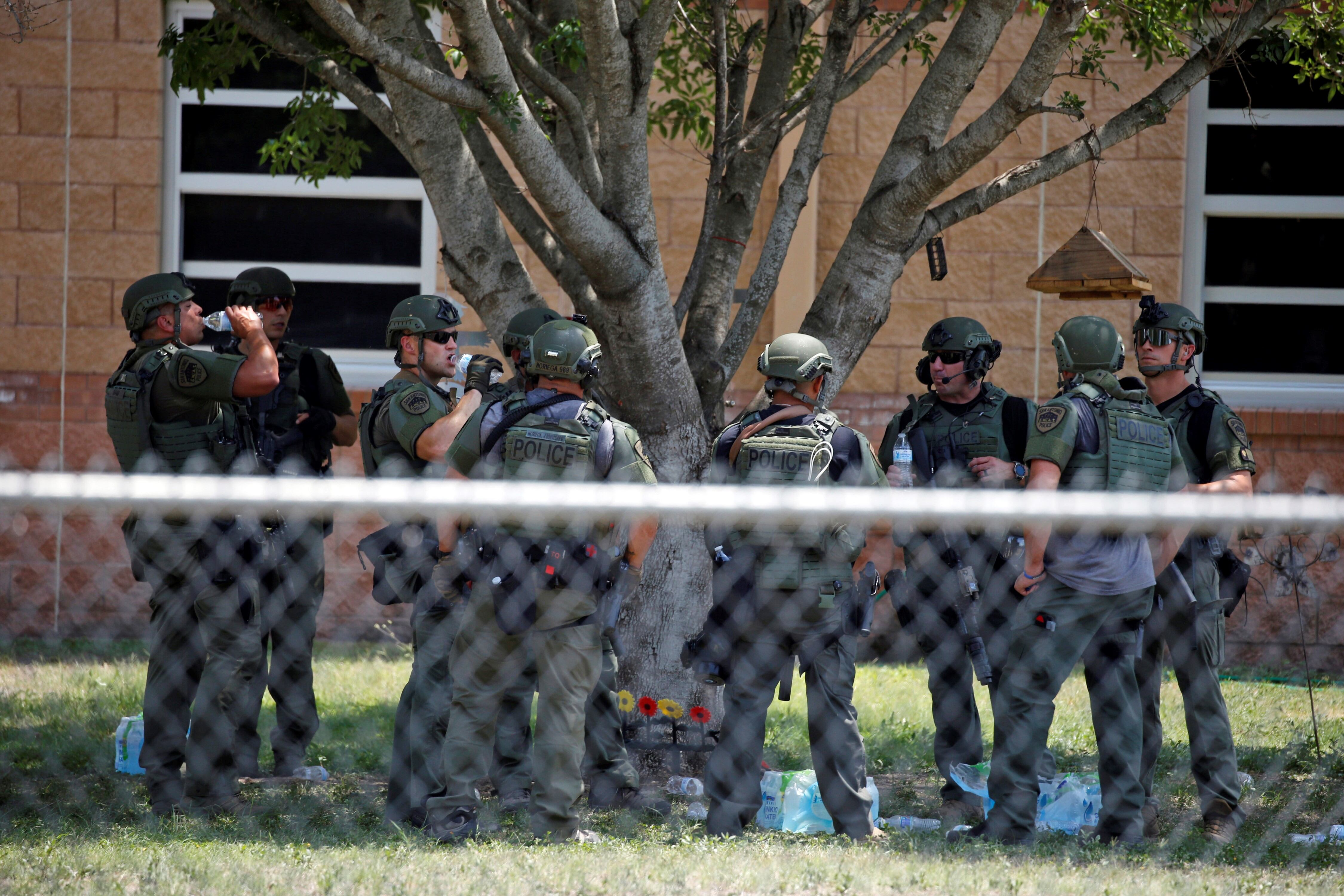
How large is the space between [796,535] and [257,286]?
288 centimetres

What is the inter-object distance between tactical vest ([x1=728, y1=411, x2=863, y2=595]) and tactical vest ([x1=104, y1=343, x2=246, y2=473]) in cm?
205

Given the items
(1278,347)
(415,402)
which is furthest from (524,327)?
(1278,347)

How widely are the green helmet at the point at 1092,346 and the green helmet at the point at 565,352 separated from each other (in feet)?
5.88

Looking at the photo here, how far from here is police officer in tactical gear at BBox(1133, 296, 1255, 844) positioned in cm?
461

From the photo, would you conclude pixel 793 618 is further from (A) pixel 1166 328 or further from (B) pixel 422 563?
(A) pixel 1166 328

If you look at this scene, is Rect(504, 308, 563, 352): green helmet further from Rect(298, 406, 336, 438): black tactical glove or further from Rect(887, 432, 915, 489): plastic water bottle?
Rect(887, 432, 915, 489): plastic water bottle

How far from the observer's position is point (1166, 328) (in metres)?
4.86

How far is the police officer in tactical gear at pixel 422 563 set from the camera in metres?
4.67

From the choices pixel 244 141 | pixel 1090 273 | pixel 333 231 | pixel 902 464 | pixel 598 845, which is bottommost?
pixel 598 845

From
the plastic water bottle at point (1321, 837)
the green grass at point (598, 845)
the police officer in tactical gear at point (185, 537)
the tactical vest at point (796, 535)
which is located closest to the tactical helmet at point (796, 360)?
the tactical vest at point (796, 535)

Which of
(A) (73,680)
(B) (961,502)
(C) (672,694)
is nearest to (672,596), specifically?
(C) (672,694)

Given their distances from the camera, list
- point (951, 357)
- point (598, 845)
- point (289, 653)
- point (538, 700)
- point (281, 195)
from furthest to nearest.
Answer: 1. point (281, 195)
2. point (289, 653)
3. point (951, 357)
4. point (538, 700)
5. point (598, 845)

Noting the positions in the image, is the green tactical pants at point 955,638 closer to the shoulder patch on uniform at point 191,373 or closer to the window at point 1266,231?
the shoulder patch on uniform at point 191,373

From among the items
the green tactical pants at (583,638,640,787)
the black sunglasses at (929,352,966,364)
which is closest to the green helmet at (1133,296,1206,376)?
the black sunglasses at (929,352,966,364)
